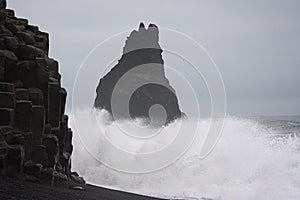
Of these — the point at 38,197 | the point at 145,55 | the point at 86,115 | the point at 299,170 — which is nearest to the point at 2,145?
the point at 38,197

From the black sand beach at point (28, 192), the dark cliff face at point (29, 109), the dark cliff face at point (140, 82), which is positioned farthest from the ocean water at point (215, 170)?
the dark cliff face at point (140, 82)

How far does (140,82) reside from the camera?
38.7 m

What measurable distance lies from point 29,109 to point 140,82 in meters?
27.4

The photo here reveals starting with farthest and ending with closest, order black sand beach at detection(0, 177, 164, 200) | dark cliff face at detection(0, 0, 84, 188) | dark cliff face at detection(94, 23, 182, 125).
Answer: dark cliff face at detection(94, 23, 182, 125) < dark cliff face at detection(0, 0, 84, 188) < black sand beach at detection(0, 177, 164, 200)

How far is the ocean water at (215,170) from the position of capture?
57.8ft

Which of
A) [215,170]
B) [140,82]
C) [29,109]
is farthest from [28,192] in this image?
[140,82]

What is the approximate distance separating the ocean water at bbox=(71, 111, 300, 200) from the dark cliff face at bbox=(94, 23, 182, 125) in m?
8.48

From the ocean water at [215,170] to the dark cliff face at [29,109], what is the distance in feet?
17.5

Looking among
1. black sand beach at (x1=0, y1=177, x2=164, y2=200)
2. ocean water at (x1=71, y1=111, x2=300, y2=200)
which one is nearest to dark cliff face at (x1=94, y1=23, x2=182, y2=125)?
ocean water at (x1=71, y1=111, x2=300, y2=200)

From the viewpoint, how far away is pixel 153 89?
3956 centimetres

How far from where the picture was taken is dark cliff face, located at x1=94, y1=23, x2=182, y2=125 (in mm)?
38906

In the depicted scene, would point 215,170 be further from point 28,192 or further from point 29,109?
point 28,192

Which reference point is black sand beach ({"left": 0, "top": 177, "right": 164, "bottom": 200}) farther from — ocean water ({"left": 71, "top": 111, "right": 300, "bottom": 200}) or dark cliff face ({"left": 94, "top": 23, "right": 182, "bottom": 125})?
dark cliff face ({"left": 94, "top": 23, "right": 182, "bottom": 125})

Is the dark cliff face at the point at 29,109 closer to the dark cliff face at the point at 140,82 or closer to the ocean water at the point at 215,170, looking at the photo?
the ocean water at the point at 215,170
